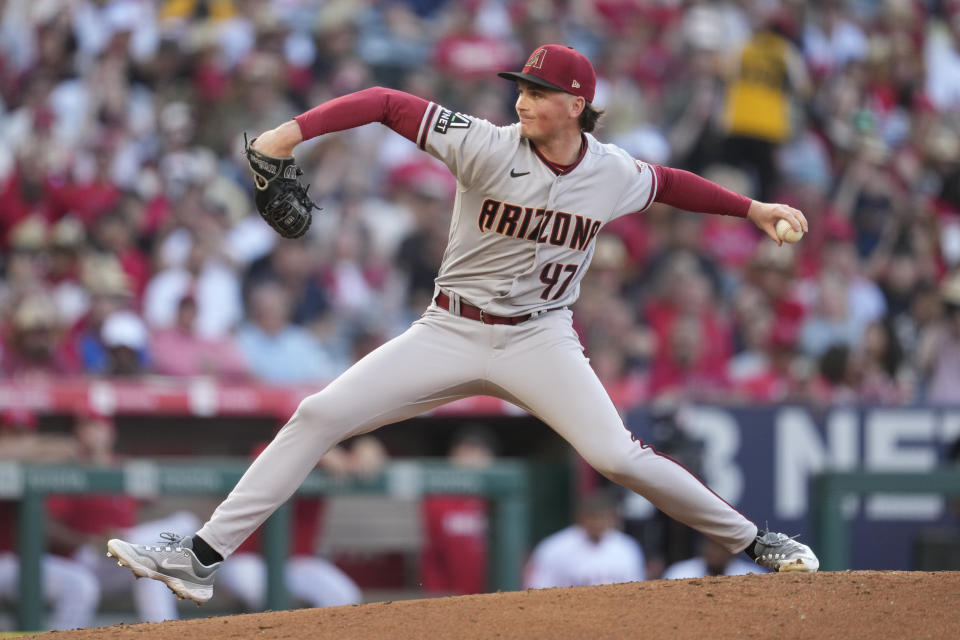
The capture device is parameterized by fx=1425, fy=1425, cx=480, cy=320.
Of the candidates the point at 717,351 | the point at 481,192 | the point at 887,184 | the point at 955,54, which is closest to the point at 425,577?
the point at 717,351

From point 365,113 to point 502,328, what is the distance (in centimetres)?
83

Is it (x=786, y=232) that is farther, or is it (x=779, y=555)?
(x=779, y=555)

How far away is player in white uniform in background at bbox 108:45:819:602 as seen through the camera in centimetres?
443

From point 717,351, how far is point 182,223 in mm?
3485

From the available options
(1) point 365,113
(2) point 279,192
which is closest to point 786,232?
(1) point 365,113

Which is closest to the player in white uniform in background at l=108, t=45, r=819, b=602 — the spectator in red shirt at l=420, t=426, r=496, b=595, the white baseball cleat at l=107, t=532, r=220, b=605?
the white baseball cleat at l=107, t=532, r=220, b=605

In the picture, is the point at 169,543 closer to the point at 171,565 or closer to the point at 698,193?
the point at 171,565

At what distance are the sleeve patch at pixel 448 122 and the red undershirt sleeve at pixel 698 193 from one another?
764 millimetres

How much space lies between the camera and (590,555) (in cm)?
734

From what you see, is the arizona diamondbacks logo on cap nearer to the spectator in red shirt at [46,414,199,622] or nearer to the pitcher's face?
the pitcher's face

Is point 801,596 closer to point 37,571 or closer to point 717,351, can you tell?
point 37,571

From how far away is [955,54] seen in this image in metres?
13.8

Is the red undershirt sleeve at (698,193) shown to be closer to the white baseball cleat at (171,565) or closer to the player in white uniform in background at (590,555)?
the white baseball cleat at (171,565)

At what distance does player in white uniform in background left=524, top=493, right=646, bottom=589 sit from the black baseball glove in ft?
11.4
